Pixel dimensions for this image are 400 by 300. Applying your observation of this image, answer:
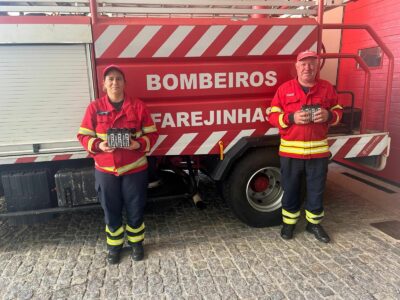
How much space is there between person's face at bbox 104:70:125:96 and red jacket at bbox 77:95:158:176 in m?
0.10

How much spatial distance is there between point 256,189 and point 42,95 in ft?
7.63

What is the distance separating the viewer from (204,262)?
3.01 m

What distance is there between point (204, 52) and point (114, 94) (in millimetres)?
954

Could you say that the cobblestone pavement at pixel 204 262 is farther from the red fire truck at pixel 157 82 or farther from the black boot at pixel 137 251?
the red fire truck at pixel 157 82

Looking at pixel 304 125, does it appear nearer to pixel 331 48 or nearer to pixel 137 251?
pixel 137 251

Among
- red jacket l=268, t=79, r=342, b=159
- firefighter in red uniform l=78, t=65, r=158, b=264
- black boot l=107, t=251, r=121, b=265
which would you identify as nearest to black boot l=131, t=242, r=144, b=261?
firefighter in red uniform l=78, t=65, r=158, b=264

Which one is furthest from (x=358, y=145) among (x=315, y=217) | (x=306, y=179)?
(x=315, y=217)

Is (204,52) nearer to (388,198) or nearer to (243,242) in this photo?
(243,242)

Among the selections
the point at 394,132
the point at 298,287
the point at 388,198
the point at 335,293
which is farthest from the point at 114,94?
the point at 394,132

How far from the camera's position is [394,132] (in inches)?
191

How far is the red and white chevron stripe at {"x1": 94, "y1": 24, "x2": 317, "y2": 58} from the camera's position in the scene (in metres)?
2.95

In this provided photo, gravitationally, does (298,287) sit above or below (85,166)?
below

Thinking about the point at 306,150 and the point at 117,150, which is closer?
the point at 117,150

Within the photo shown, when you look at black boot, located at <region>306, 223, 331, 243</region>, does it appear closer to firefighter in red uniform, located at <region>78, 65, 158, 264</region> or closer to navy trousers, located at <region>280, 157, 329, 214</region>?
navy trousers, located at <region>280, 157, 329, 214</region>
